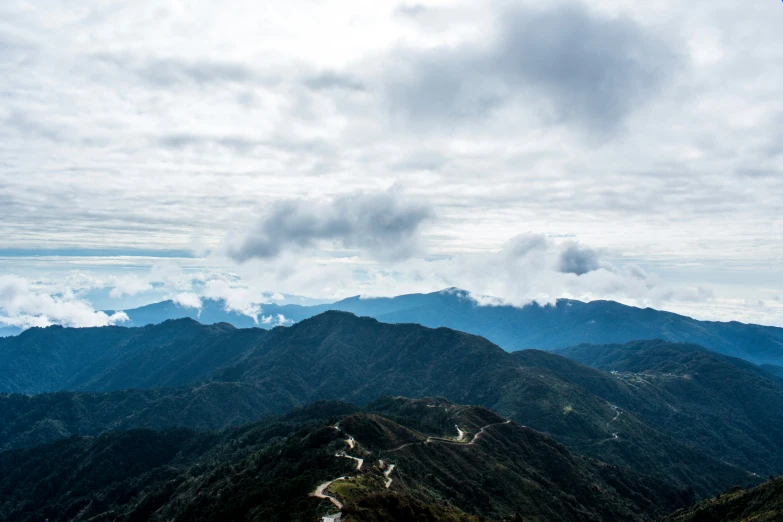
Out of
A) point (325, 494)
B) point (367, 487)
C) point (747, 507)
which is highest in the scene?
point (325, 494)

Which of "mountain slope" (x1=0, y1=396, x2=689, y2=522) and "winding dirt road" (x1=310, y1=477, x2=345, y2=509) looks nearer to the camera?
"winding dirt road" (x1=310, y1=477, x2=345, y2=509)

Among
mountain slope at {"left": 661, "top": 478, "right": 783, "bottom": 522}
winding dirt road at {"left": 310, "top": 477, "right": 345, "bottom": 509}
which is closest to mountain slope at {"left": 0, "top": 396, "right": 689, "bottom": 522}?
winding dirt road at {"left": 310, "top": 477, "right": 345, "bottom": 509}

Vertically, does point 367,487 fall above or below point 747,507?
above

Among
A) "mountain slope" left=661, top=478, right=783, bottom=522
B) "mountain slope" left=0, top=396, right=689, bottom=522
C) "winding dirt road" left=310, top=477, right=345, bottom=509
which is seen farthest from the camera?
"mountain slope" left=0, top=396, right=689, bottom=522

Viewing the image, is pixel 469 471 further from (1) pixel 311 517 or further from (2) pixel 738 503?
(1) pixel 311 517

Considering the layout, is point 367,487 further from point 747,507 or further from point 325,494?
point 747,507

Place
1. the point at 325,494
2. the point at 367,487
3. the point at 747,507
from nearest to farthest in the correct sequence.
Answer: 1. the point at 325,494
2. the point at 367,487
3. the point at 747,507

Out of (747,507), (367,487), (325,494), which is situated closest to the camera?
(325,494)

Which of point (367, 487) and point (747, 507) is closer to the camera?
point (367, 487)

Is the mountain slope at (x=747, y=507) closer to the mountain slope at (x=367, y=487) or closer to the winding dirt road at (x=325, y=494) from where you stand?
the mountain slope at (x=367, y=487)

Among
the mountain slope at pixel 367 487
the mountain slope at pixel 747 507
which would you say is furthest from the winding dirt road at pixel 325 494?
the mountain slope at pixel 747 507

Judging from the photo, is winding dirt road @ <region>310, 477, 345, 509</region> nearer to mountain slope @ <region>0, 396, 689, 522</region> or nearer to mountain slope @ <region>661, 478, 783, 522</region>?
mountain slope @ <region>0, 396, 689, 522</region>

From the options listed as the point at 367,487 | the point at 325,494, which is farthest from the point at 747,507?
the point at 325,494
